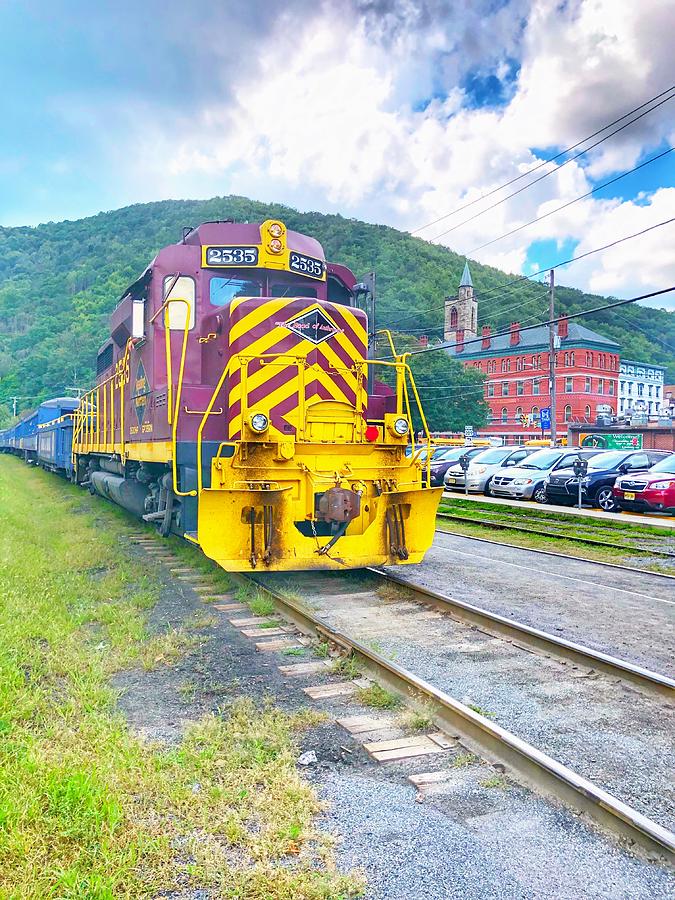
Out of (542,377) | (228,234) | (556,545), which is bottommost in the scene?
(556,545)

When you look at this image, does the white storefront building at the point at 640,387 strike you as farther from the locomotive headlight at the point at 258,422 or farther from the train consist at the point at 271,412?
the locomotive headlight at the point at 258,422

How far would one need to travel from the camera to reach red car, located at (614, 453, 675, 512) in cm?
1562

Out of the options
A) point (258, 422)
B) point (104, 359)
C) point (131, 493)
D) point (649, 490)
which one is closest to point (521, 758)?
point (258, 422)

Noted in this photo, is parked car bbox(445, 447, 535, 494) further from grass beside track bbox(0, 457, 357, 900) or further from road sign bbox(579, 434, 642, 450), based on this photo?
road sign bbox(579, 434, 642, 450)

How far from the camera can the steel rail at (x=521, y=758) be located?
9.04ft

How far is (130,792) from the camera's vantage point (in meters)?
3.08

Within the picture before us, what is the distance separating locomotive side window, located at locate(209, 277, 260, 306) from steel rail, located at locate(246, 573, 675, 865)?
422cm

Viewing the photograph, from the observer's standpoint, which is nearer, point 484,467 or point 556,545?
point 556,545

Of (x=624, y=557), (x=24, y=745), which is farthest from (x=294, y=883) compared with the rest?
(x=624, y=557)

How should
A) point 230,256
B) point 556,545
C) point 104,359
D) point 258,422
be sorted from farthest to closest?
1. point 104,359
2. point 556,545
3. point 230,256
4. point 258,422

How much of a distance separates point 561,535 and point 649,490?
4712mm

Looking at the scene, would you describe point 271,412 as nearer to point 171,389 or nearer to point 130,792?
point 171,389

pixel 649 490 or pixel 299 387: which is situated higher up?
pixel 299 387

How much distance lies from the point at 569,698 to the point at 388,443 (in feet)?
10.9
